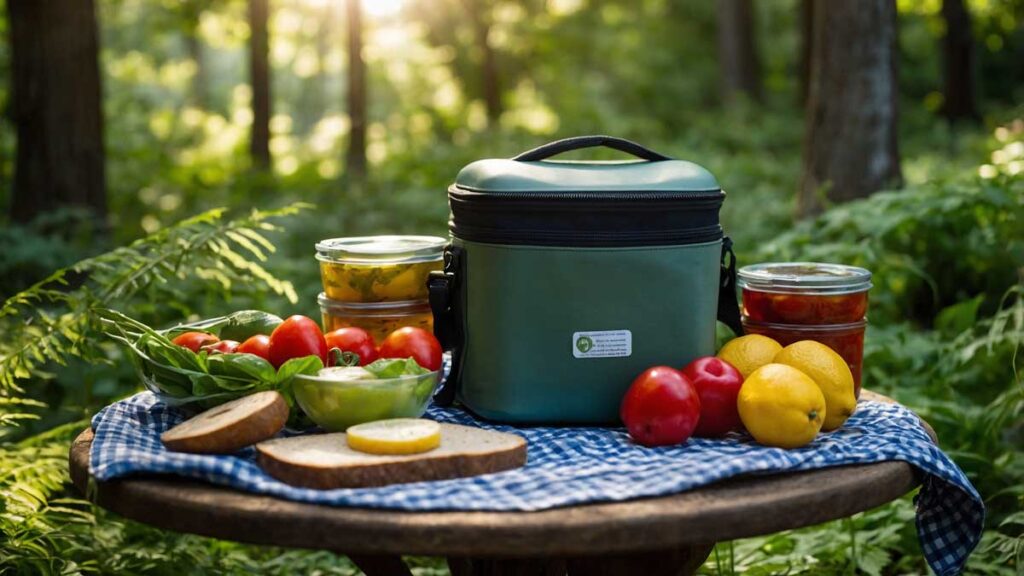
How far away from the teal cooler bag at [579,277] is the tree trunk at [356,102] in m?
8.89

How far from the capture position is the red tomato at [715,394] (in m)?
1.99

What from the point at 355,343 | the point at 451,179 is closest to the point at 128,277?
the point at 355,343

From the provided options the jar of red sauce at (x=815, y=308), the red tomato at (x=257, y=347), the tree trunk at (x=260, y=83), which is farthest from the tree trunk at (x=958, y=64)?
the red tomato at (x=257, y=347)

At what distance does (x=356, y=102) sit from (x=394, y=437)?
9758 mm

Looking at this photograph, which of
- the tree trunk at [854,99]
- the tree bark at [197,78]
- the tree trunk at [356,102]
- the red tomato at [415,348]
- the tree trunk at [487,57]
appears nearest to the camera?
the red tomato at [415,348]

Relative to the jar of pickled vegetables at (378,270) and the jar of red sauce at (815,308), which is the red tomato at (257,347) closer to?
the jar of pickled vegetables at (378,270)

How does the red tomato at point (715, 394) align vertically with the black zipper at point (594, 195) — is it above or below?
below

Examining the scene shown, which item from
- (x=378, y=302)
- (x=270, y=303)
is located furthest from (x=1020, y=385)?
(x=270, y=303)

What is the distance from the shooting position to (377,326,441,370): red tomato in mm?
2125

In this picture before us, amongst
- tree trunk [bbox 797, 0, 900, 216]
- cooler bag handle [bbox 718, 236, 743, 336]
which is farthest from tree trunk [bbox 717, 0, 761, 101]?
cooler bag handle [bbox 718, 236, 743, 336]

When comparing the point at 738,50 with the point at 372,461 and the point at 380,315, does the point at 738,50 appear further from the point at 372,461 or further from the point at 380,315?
the point at 372,461

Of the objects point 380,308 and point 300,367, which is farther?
point 380,308

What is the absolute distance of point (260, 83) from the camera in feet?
38.4

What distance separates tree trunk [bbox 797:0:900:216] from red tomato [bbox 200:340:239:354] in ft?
13.4
